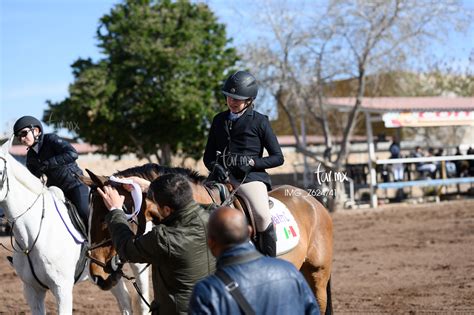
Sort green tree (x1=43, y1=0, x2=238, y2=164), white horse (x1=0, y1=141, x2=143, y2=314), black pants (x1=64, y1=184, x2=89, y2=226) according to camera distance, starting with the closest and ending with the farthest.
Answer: white horse (x1=0, y1=141, x2=143, y2=314), black pants (x1=64, y1=184, x2=89, y2=226), green tree (x1=43, y1=0, x2=238, y2=164)

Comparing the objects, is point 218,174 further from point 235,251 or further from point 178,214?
point 235,251

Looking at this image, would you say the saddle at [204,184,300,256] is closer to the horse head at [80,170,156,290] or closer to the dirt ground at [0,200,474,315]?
the horse head at [80,170,156,290]

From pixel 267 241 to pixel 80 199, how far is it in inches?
96.4

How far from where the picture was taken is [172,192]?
4.15m

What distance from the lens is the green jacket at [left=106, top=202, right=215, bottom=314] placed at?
4074 millimetres

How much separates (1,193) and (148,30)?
20.6 m

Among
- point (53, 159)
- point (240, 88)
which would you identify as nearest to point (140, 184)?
point (240, 88)

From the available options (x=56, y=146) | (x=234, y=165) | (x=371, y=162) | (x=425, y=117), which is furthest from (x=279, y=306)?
(x=425, y=117)

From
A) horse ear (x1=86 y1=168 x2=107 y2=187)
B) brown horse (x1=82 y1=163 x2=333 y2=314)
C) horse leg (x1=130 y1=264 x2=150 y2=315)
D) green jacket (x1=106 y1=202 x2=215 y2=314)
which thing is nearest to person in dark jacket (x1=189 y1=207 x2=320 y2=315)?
green jacket (x1=106 y1=202 x2=215 y2=314)

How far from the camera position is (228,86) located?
6.12 m

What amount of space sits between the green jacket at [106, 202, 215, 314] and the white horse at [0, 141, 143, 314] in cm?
285

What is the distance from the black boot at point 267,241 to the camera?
612cm

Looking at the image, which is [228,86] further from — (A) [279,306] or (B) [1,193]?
(A) [279,306]

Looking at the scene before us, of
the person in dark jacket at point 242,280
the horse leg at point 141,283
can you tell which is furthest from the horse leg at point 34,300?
the person in dark jacket at point 242,280
